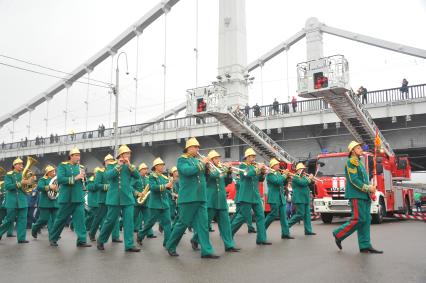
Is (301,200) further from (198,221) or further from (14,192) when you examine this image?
(14,192)

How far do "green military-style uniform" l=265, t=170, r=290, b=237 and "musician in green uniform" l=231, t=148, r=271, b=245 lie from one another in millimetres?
934

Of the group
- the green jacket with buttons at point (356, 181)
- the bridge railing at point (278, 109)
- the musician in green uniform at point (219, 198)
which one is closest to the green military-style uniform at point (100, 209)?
the musician in green uniform at point (219, 198)

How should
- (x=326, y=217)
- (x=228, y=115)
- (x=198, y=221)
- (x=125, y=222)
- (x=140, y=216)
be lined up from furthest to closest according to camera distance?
(x=228, y=115) < (x=326, y=217) < (x=140, y=216) < (x=125, y=222) < (x=198, y=221)

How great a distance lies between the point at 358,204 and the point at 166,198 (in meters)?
3.96

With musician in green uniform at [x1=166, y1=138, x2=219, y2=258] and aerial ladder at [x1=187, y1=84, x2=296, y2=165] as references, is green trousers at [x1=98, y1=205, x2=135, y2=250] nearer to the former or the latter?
musician in green uniform at [x1=166, y1=138, x2=219, y2=258]

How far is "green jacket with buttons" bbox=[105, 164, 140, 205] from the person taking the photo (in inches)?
336

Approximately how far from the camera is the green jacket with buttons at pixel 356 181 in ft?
25.8

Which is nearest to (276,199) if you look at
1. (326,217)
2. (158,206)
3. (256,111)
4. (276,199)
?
(276,199)

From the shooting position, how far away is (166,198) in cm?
980

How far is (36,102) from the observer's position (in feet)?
250

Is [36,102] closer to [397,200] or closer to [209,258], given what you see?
[397,200]

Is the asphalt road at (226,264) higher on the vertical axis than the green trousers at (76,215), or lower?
lower

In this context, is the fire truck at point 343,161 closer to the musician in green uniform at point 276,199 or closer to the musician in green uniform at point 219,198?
the musician in green uniform at point 276,199

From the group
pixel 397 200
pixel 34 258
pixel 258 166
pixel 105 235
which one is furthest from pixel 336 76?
pixel 34 258
